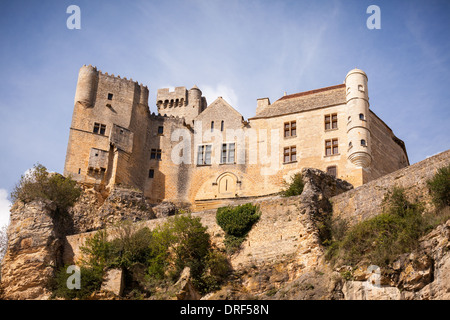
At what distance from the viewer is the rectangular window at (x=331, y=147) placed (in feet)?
119

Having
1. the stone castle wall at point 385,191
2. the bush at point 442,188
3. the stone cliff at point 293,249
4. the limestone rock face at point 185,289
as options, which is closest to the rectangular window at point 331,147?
the stone cliff at point 293,249

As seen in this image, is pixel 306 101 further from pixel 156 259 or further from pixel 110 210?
pixel 156 259

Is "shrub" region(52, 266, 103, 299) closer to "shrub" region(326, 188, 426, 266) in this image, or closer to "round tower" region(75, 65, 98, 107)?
"shrub" region(326, 188, 426, 266)

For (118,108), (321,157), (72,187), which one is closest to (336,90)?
(321,157)

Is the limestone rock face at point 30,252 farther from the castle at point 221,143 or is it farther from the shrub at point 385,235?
the shrub at point 385,235

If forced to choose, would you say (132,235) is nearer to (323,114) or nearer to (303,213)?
(303,213)

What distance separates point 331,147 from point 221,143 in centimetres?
712

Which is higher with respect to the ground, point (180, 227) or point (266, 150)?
point (266, 150)

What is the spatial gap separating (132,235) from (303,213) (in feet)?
24.4

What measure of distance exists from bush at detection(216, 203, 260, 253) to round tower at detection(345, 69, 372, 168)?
10.4 m

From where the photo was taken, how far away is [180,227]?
26.4 meters

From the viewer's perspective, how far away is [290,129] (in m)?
38.1

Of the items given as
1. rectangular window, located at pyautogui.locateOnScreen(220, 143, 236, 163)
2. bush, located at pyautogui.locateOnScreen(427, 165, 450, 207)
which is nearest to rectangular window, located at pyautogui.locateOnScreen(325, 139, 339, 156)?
rectangular window, located at pyautogui.locateOnScreen(220, 143, 236, 163)

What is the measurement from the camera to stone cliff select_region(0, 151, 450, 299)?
62.8 feet
